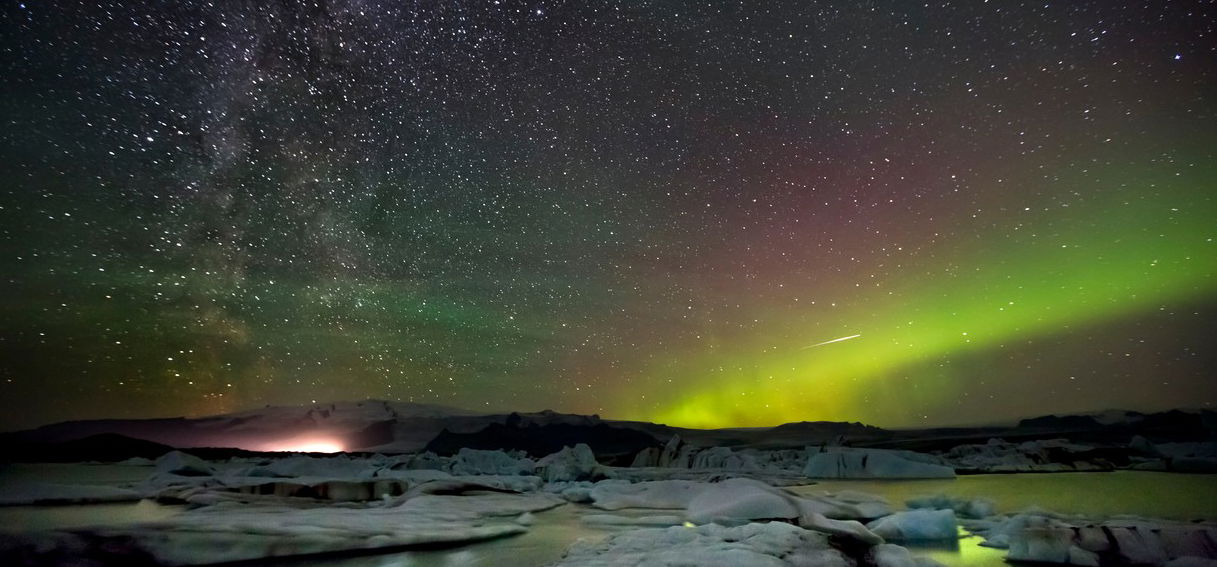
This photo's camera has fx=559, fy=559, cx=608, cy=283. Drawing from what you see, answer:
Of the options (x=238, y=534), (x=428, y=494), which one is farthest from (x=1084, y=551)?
(x=428, y=494)

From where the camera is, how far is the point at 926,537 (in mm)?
6402

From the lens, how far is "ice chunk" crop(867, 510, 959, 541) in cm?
639

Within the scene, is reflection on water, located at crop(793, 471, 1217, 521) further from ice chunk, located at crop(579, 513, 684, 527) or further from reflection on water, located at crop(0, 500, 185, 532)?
reflection on water, located at crop(0, 500, 185, 532)

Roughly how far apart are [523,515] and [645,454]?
17458 mm

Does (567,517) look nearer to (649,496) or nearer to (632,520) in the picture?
(632,520)

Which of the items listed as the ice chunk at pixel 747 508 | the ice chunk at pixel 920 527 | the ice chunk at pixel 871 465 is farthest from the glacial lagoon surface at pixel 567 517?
the ice chunk at pixel 871 465

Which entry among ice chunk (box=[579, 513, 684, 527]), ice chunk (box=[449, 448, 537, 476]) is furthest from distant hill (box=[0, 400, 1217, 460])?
ice chunk (box=[579, 513, 684, 527])

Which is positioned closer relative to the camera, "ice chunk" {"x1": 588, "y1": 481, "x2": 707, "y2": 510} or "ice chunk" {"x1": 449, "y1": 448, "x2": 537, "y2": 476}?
"ice chunk" {"x1": 588, "y1": 481, "x2": 707, "y2": 510}

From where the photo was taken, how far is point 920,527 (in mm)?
6406

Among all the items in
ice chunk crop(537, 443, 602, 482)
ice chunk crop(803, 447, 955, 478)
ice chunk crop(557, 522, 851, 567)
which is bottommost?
ice chunk crop(803, 447, 955, 478)

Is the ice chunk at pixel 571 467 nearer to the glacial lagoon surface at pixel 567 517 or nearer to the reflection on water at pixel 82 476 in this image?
the glacial lagoon surface at pixel 567 517

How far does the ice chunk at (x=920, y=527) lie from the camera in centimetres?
639

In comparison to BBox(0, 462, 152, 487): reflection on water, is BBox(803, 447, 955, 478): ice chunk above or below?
below

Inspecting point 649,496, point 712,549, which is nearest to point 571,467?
point 649,496
